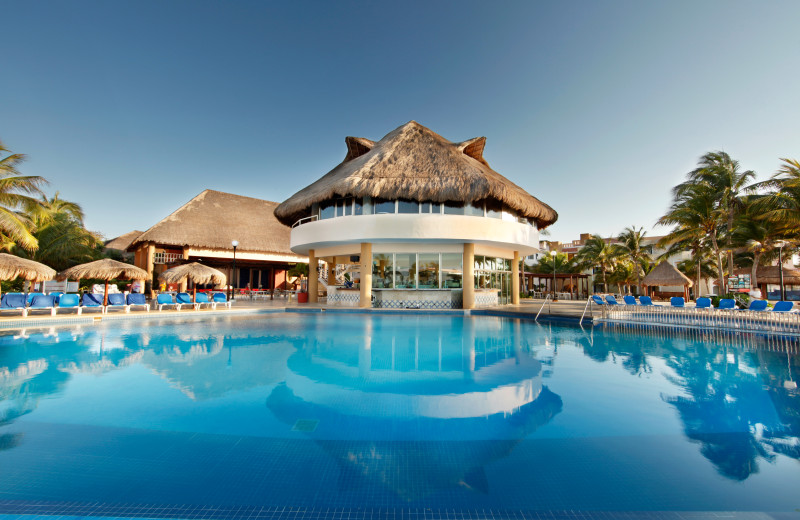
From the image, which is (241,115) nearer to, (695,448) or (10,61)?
(10,61)

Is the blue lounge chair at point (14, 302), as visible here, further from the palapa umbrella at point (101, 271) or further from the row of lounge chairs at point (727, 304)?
the row of lounge chairs at point (727, 304)

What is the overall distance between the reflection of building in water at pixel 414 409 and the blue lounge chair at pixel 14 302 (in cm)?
1148

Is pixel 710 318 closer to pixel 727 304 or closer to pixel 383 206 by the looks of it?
pixel 727 304

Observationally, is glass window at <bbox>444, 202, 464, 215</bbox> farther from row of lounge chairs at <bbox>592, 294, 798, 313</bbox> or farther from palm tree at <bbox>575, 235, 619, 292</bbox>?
palm tree at <bbox>575, 235, 619, 292</bbox>

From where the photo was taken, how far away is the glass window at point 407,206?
1628 centimetres

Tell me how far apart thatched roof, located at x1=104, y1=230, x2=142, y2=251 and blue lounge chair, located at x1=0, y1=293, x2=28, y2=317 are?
60.0ft

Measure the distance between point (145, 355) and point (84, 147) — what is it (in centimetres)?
1802

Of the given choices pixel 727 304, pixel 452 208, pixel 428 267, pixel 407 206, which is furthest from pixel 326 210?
pixel 727 304

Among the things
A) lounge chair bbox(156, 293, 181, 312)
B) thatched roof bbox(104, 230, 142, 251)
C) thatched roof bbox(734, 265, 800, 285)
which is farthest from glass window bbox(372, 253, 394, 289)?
thatched roof bbox(734, 265, 800, 285)

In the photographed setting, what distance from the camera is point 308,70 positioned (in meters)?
16.8

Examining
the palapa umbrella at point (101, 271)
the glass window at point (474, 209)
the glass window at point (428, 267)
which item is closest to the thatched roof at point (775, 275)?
the glass window at point (474, 209)

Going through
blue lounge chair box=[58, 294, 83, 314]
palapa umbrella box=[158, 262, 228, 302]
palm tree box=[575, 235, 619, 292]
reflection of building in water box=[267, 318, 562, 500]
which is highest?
palm tree box=[575, 235, 619, 292]

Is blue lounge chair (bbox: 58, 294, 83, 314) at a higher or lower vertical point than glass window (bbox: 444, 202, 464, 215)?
lower

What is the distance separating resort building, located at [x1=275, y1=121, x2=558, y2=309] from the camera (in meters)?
15.8
